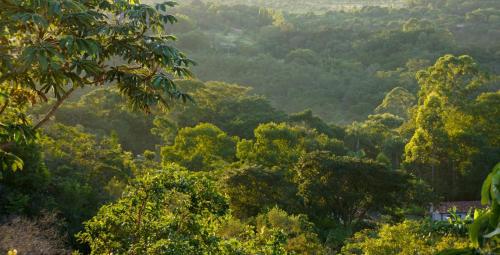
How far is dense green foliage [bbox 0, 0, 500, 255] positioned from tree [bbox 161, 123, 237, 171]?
0.28ft

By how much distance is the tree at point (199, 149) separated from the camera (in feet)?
110

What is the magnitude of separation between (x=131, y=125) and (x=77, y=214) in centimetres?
2691

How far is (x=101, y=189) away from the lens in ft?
75.5

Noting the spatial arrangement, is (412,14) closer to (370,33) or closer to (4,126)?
(370,33)

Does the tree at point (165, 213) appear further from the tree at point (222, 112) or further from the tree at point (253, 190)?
the tree at point (222, 112)

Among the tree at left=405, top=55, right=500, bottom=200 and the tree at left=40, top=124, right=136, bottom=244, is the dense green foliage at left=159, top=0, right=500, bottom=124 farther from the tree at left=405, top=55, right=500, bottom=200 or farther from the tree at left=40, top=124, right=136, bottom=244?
the tree at left=40, top=124, right=136, bottom=244

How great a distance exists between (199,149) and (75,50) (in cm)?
2849

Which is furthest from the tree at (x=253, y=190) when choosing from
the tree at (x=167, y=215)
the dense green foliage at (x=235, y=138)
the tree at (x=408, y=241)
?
the tree at (x=167, y=215)

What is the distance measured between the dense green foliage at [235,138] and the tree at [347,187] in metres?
0.07

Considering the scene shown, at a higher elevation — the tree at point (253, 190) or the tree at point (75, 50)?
the tree at point (75, 50)

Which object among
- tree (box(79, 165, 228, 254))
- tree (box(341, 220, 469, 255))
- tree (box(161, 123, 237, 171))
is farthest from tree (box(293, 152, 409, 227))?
tree (box(79, 165, 228, 254))

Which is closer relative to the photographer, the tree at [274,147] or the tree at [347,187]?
the tree at [347,187]

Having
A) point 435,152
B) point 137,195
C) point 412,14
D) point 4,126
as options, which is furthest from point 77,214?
point 412,14

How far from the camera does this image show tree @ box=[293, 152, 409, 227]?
2670 centimetres
